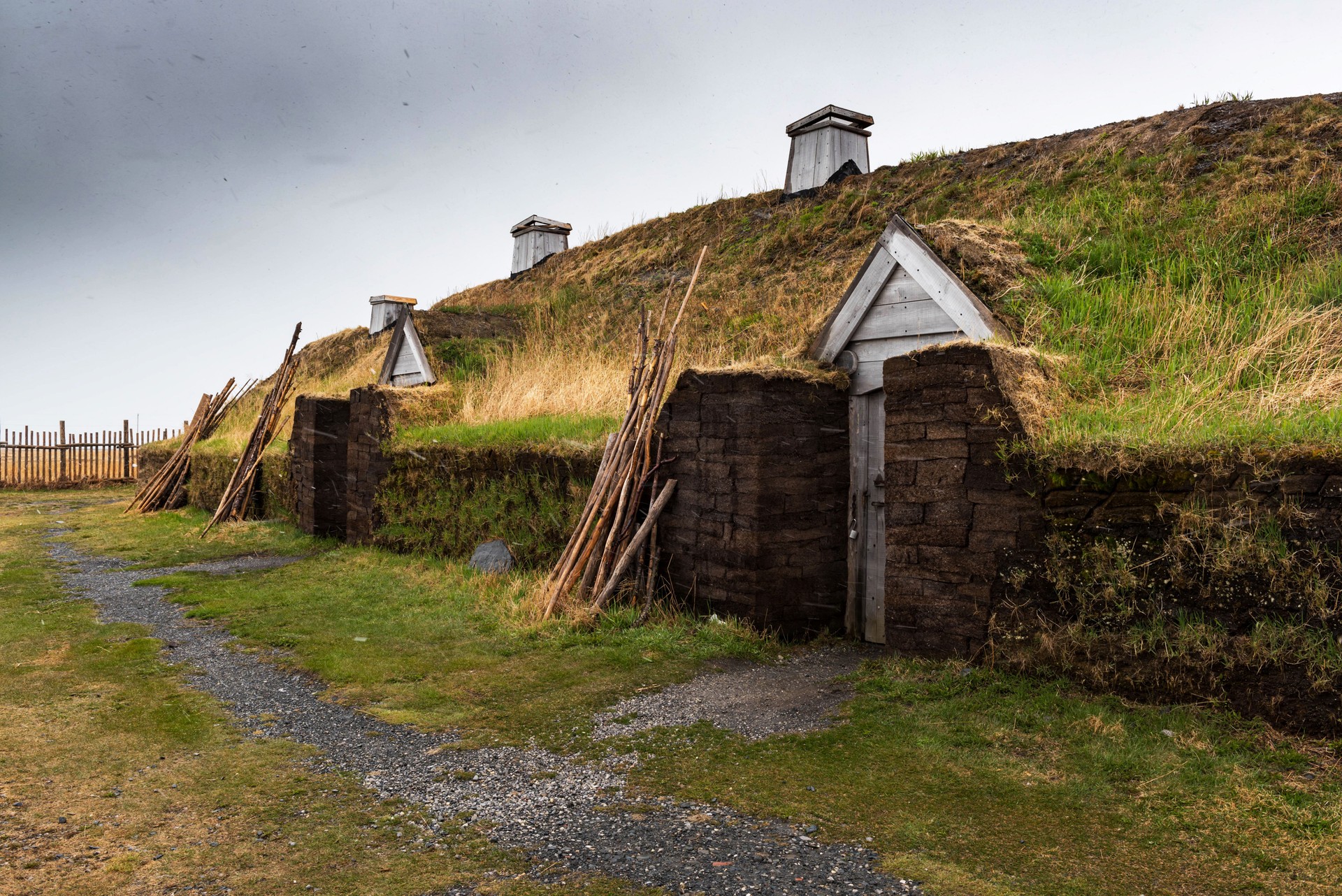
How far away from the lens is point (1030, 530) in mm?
5758

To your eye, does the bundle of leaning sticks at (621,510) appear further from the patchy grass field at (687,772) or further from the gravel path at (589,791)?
the gravel path at (589,791)

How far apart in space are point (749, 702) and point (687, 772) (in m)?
Result: 1.24

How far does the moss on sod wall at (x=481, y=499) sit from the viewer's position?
379 inches

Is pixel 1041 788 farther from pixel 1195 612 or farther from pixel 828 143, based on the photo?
pixel 828 143

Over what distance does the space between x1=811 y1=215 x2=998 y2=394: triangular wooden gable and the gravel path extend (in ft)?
8.60

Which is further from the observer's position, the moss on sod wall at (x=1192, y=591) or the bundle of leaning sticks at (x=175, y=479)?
the bundle of leaning sticks at (x=175, y=479)

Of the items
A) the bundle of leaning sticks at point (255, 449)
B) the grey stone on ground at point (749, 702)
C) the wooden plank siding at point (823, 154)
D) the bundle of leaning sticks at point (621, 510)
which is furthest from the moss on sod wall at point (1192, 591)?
the bundle of leaning sticks at point (255, 449)

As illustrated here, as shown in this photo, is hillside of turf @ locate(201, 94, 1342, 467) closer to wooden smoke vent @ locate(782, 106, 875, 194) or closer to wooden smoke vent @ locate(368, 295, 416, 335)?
wooden smoke vent @ locate(782, 106, 875, 194)

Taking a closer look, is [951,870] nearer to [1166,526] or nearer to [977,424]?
[1166,526]

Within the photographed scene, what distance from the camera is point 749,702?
5785 mm

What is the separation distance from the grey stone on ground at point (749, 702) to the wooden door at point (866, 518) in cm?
81

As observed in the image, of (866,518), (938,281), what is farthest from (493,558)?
(938,281)

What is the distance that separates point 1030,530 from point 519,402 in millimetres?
8416

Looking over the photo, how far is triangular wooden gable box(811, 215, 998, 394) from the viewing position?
6.96 metres
